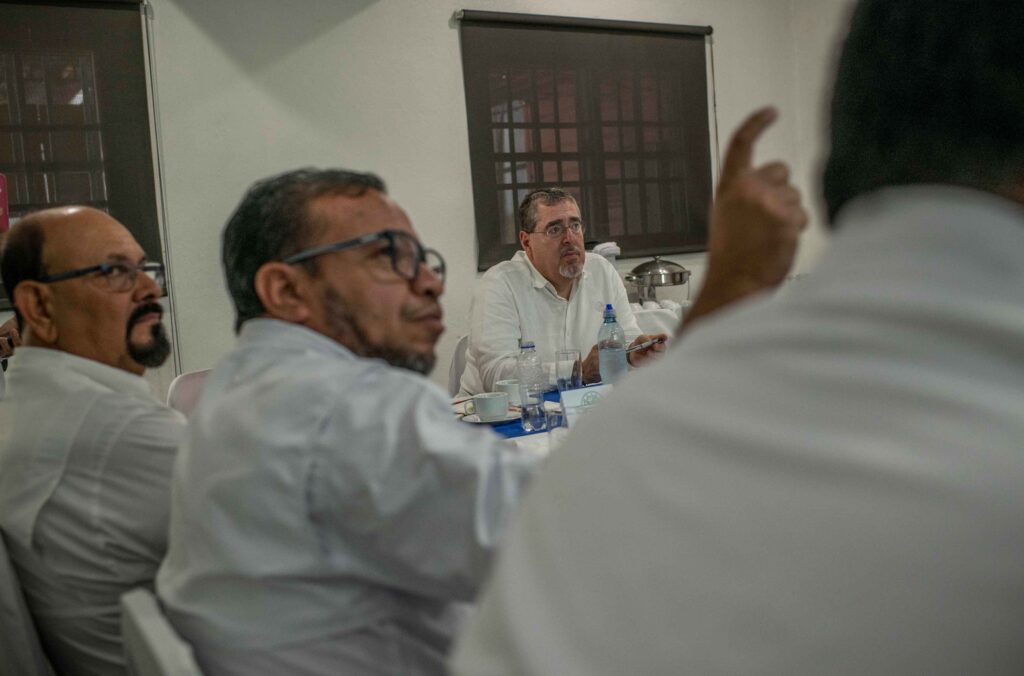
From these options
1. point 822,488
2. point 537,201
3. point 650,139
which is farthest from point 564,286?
point 822,488

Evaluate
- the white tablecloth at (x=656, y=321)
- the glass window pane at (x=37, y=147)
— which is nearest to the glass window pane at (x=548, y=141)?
the white tablecloth at (x=656, y=321)

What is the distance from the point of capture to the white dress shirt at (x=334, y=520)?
86 centimetres

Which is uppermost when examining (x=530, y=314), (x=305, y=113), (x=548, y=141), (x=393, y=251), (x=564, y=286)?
(x=305, y=113)

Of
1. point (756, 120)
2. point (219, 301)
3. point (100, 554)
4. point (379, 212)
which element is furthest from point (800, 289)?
point (219, 301)

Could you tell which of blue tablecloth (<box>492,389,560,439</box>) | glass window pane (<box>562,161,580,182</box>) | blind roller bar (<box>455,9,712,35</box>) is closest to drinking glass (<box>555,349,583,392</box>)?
blue tablecloth (<box>492,389,560,439</box>)

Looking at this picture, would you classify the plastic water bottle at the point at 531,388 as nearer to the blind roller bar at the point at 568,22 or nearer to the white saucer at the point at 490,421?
the white saucer at the point at 490,421

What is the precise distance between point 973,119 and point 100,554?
54.1 inches

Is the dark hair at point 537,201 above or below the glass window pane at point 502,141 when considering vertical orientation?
below

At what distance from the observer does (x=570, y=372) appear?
283 centimetres

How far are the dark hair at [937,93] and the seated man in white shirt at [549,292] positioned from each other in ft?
9.30

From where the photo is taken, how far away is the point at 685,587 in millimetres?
352

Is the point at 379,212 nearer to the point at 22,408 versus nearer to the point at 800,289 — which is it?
the point at 22,408

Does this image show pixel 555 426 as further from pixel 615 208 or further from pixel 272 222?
pixel 615 208

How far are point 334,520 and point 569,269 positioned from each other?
2.72m
